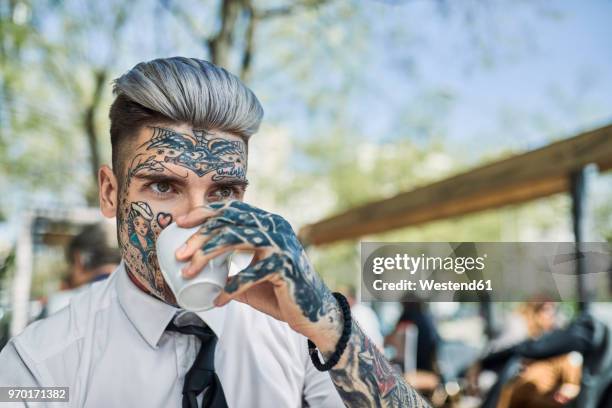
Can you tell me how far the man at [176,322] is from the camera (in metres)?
1.28

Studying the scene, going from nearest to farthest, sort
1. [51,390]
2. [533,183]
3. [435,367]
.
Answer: [51,390] < [533,183] < [435,367]

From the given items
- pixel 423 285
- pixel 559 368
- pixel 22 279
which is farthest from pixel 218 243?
pixel 22 279

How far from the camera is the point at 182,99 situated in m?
1.38

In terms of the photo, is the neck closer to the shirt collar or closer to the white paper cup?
the shirt collar

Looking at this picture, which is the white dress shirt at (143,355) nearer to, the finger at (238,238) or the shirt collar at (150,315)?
the shirt collar at (150,315)

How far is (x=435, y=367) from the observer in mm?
5816

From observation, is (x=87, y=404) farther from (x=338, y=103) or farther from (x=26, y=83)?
(x=338, y=103)

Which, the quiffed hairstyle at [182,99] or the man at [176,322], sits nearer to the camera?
the man at [176,322]

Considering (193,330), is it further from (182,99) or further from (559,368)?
(559,368)

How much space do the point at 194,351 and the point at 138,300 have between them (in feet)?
0.63

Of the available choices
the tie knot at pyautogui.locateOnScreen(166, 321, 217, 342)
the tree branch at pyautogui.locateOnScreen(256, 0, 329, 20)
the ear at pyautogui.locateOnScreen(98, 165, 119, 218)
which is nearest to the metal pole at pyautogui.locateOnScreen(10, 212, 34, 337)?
the ear at pyautogui.locateOnScreen(98, 165, 119, 218)

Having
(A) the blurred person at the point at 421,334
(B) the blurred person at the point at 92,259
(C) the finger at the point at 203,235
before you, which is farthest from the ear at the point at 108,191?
(A) the blurred person at the point at 421,334

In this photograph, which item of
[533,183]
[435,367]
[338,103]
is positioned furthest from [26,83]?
[533,183]

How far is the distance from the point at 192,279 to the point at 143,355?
1.76 ft
